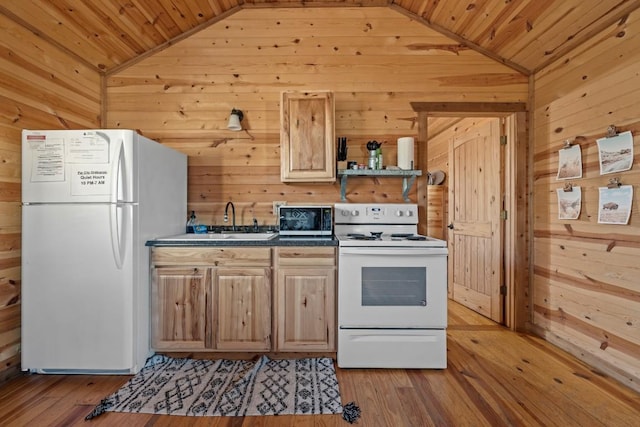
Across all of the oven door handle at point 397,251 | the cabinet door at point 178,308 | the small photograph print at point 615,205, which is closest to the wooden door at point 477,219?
the small photograph print at point 615,205

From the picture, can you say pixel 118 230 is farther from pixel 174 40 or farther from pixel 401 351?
pixel 401 351

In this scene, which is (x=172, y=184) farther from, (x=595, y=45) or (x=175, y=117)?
(x=595, y=45)

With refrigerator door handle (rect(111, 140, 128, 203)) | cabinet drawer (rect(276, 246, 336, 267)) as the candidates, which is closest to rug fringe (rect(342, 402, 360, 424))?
cabinet drawer (rect(276, 246, 336, 267))

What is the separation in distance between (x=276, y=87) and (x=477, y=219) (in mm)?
2516

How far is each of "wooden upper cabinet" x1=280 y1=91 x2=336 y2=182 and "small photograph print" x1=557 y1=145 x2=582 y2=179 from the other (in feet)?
6.17

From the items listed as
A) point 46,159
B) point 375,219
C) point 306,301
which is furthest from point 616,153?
point 46,159

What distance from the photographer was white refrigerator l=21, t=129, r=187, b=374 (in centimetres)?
207

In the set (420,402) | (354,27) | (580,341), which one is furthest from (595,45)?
(420,402)

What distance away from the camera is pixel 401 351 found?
218cm

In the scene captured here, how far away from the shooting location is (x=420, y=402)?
1819 millimetres

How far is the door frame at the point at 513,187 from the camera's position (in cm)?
293

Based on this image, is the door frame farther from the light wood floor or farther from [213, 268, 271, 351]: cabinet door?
[213, 268, 271, 351]: cabinet door

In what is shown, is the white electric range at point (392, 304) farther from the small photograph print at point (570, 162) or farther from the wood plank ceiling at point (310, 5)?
the wood plank ceiling at point (310, 5)

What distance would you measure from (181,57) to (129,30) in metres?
0.45
